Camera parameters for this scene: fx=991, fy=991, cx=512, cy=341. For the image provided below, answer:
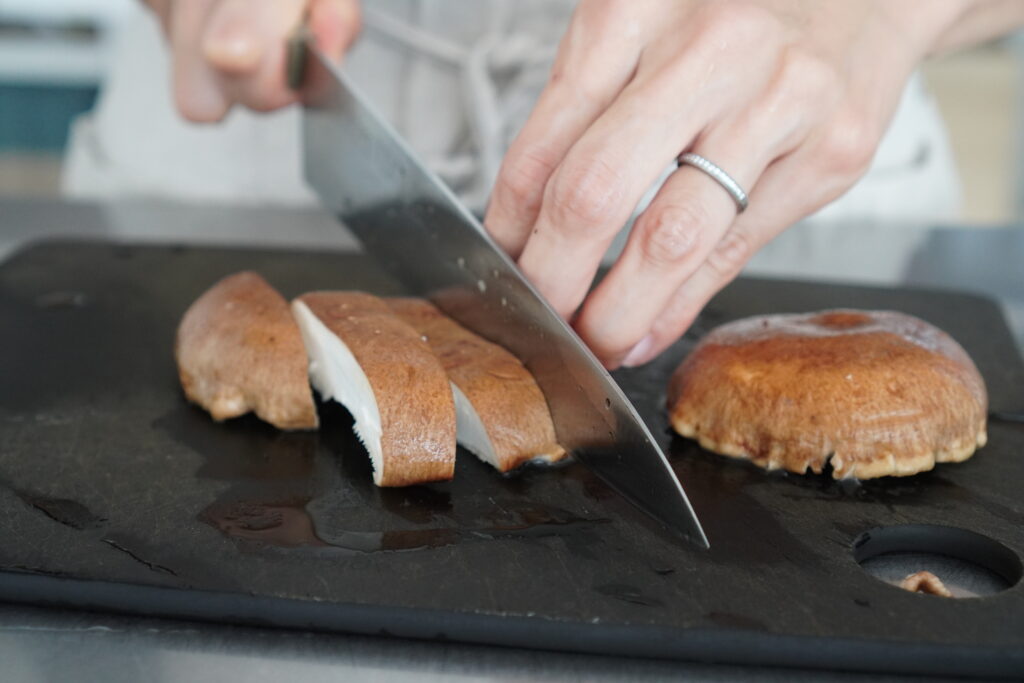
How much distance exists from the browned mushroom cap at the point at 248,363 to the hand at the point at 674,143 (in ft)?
1.22

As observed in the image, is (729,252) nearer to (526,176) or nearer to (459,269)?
(526,176)

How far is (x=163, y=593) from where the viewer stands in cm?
110

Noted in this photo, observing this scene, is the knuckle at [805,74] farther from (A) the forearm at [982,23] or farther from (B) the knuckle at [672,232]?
(A) the forearm at [982,23]

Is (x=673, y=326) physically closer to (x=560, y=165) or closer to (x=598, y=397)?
(x=598, y=397)

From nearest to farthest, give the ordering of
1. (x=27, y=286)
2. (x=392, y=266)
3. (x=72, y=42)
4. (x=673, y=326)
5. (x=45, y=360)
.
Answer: (x=673, y=326)
(x=45, y=360)
(x=392, y=266)
(x=27, y=286)
(x=72, y=42)

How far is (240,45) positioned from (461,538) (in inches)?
48.1

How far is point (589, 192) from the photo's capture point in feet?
4.13

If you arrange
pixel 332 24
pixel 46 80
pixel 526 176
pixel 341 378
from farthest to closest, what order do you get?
1. pixel 46 80
2. pixel 332 24
3. pixel 341 378
4. pixel 526 176

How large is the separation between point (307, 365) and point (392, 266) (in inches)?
16.2

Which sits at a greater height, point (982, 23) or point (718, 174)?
point (982, 23)

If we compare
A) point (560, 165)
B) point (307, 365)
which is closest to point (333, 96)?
point (307, 365)

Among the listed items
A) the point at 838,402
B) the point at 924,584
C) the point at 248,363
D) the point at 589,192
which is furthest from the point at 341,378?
the point at 924,584

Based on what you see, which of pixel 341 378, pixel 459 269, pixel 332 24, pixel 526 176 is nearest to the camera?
pixel 526 176

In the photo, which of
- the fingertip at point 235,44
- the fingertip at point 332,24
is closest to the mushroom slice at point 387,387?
the fingertip at point 235,44
